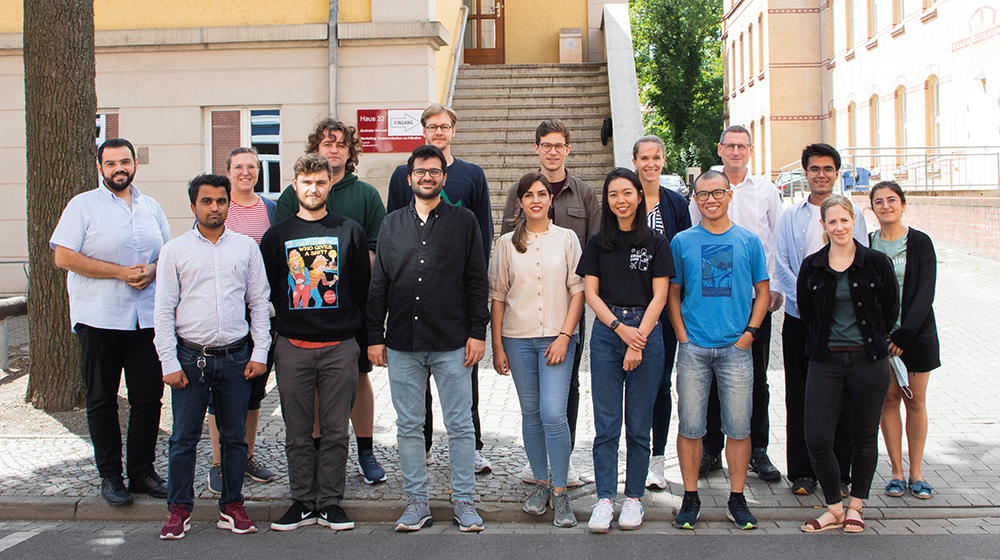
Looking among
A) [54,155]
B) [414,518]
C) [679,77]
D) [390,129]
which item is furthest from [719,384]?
[679,77]

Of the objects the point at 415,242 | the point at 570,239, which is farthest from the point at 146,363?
the point at 570,239

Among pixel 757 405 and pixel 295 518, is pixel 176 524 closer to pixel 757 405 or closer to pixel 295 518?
pixel 295 518

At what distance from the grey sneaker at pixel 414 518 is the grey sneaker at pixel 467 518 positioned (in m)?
0.16

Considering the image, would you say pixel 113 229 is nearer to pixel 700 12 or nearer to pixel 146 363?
pixel 146 363

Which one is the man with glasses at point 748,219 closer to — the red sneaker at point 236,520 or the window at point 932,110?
the red sneaker at point 236,520

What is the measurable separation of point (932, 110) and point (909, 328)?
2169cm

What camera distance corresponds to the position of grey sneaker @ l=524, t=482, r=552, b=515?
4488mm

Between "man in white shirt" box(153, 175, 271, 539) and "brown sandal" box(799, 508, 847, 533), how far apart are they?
115 inches

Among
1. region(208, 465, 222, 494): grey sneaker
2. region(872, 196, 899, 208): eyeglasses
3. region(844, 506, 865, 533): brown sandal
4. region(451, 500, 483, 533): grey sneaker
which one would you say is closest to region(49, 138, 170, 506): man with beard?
region(208, 465, 222, 494): grey sneaker

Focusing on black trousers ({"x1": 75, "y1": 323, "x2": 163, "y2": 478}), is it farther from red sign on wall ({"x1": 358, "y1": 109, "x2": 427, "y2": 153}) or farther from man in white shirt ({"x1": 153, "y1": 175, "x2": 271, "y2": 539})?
red sign on wall ({"x1": 358, "y1": 109, "x2": 427, "y2": 153})

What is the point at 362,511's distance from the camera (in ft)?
15.1

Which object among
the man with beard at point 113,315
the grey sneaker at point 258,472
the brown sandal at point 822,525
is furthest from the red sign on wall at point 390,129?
the brown sandal at point 822,525

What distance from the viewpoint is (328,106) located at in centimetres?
1134

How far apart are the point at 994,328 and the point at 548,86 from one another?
8.11 m
